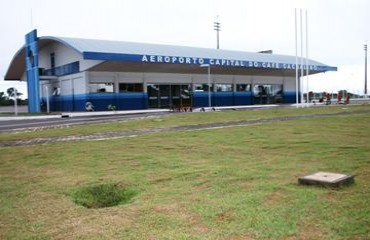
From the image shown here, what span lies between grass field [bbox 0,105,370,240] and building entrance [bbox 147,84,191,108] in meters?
33.3

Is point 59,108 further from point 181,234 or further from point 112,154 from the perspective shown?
point 181,234

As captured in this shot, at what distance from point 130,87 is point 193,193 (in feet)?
121

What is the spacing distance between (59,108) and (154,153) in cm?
3607

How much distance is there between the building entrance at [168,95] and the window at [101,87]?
4113mm

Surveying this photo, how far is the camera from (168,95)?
45.2 m

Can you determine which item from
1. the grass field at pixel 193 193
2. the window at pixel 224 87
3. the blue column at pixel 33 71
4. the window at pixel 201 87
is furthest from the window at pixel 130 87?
the grass field at pixel 193 193

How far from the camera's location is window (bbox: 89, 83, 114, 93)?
39.7 metres

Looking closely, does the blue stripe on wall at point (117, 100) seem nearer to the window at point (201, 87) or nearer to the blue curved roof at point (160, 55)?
the window at point (201, 87)

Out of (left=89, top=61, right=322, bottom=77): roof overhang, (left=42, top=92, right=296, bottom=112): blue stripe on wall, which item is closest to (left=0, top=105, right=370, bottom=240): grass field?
(left=89, top=61, right=322, bottom=77): roof overhang

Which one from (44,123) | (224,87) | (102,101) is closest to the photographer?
(44,123)

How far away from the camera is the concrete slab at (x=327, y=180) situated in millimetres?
5816

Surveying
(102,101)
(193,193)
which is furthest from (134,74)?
(193,193)

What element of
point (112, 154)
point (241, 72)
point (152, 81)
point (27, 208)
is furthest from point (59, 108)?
point (27, 208)

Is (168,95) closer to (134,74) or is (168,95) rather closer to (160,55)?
(134,74)
